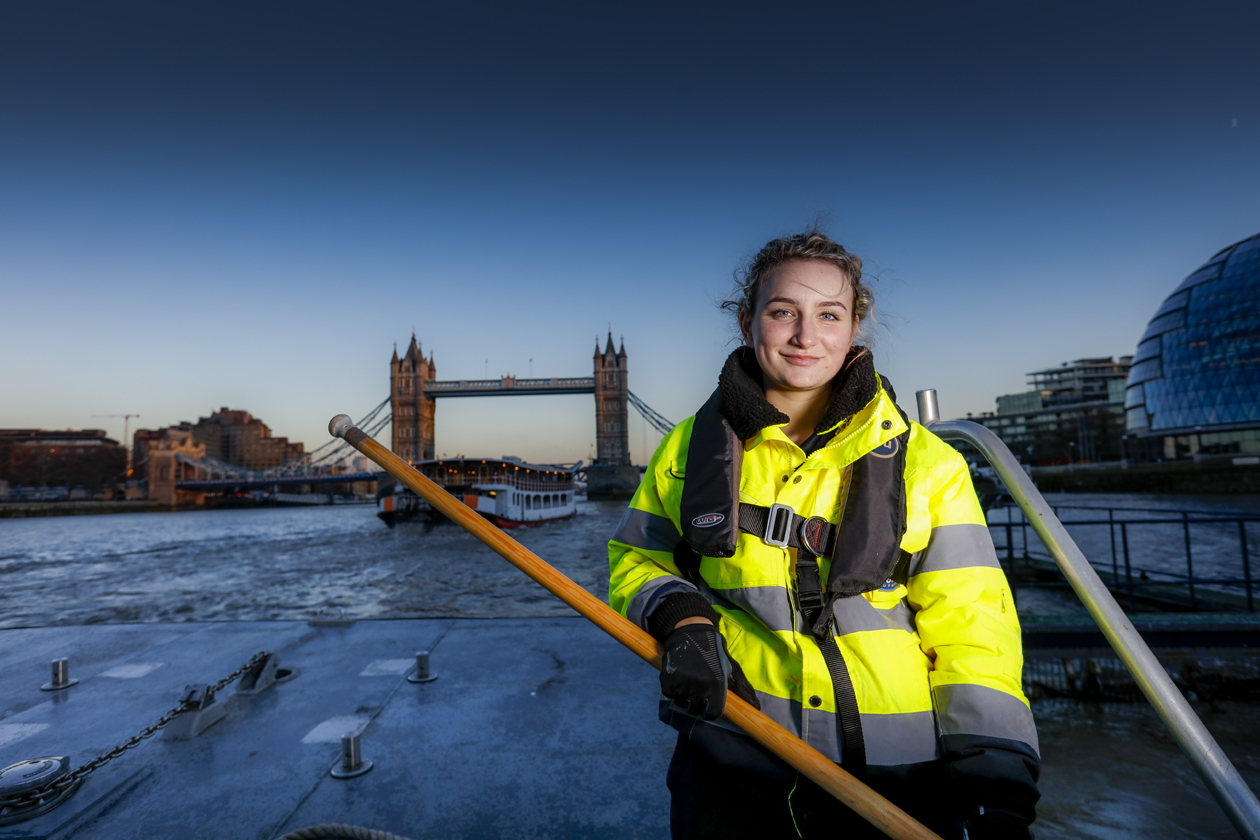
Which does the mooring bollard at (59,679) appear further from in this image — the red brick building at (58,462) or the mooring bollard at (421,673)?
the red brick building at (58,462)

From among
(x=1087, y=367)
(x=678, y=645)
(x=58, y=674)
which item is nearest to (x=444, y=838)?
(x=678, y=645)

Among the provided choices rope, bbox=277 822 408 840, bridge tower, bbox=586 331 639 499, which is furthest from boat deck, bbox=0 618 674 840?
bridge tower, bbox=586 331 639 499

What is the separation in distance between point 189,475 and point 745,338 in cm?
9170

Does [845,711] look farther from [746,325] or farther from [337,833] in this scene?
[337,833]

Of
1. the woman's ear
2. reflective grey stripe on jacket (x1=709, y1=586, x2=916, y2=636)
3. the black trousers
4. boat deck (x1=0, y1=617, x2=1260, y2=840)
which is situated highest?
the woman's ear

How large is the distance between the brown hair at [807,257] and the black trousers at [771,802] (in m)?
1.07

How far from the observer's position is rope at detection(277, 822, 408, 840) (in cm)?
182

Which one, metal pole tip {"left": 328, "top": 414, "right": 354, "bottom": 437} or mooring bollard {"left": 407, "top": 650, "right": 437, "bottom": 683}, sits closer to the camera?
metal pole tip {"left": 328, "top": 414, "right": 354, "bottom": 437}

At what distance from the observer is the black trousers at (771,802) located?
125 cm

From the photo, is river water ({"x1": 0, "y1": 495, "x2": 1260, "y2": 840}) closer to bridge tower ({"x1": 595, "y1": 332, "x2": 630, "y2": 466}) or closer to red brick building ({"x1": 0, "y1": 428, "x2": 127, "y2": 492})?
bridge tower ({"x1": 595, "y1": 332, "x2": 630, "y2": 466})

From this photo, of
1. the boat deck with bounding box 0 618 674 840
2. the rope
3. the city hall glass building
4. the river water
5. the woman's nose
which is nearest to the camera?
the woman's nose

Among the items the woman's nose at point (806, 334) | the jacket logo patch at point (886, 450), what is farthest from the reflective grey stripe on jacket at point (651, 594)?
the woman's nose at point (806, 334)

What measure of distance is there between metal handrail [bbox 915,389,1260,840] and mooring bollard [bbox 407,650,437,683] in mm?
3075

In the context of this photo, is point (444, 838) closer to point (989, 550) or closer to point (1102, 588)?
point (989, 550)
